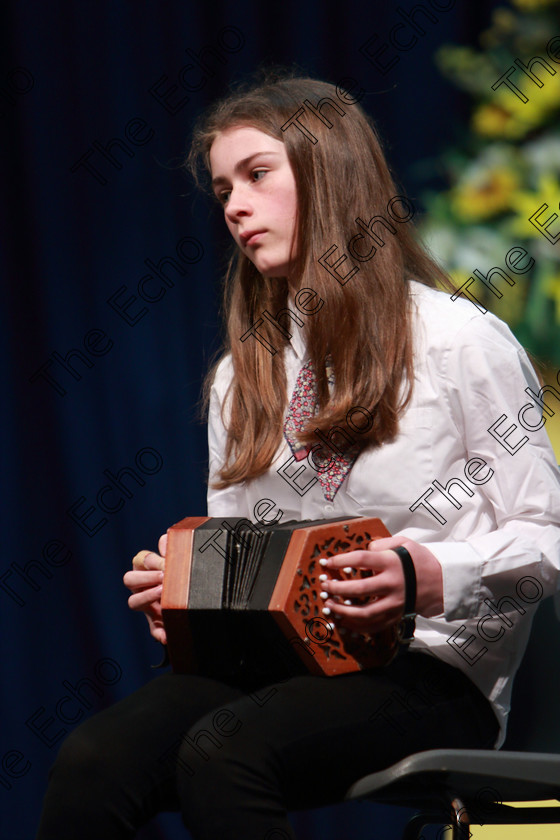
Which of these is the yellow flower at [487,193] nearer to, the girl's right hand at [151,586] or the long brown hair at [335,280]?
the long brown hair at [335,280]

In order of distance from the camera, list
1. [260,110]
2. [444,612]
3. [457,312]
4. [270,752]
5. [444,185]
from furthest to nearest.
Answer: [444,185] → [260,110] → [457,312] → [444,612] → [270,752]

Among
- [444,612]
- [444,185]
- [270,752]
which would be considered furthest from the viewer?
[444,185]

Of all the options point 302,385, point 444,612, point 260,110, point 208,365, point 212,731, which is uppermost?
point 260,110

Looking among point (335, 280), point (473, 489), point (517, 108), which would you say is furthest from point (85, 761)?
point (517, 108)

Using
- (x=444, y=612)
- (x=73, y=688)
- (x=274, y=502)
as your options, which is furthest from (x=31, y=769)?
(x=444, y=612)

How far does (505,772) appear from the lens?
1.02 meters

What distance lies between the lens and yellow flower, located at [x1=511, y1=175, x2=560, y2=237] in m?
2.11

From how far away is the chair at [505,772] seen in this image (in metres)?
1.02

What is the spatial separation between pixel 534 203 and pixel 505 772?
148 centimetres

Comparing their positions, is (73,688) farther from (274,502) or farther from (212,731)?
(212,731)

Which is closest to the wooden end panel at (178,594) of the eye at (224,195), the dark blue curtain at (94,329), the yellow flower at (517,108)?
the eye at (224,195)

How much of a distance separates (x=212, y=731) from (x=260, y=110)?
96 centimetres

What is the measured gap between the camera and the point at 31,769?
2.24m

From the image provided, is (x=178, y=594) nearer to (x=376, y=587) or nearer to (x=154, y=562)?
(x=154, y=562)
